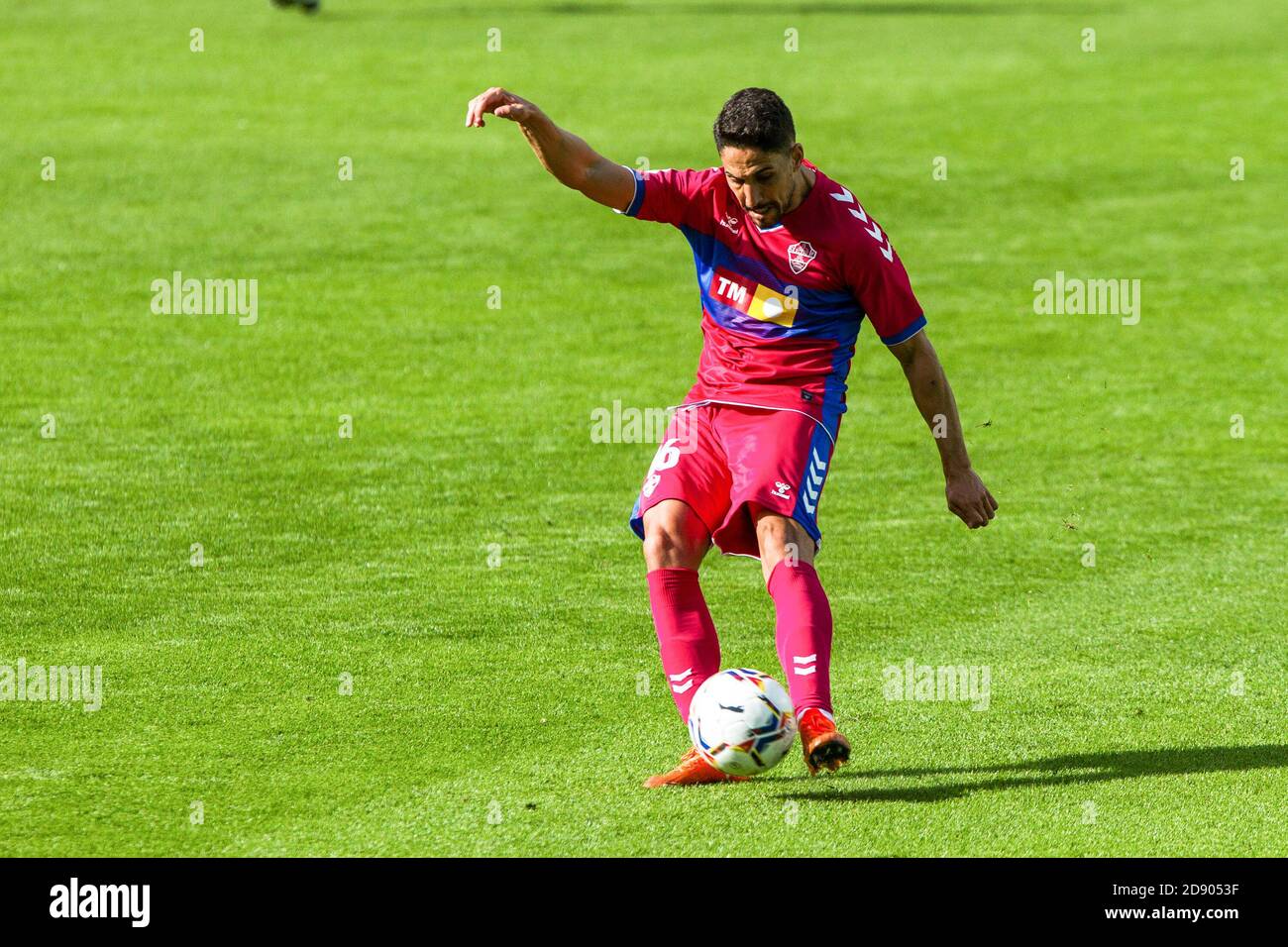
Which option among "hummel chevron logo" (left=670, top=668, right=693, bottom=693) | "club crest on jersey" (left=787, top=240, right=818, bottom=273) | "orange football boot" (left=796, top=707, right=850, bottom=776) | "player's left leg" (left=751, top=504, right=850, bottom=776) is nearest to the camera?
"orange football boot" (left=796, top=707, right=850, bottom=776)

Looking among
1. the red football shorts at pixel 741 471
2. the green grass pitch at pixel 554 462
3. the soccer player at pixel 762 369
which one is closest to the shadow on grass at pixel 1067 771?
the green grass pitch at pixel 554 462

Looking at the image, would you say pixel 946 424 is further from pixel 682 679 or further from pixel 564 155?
pixel 564 155

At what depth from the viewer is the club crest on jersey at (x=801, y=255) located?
Answer: 22.4ft

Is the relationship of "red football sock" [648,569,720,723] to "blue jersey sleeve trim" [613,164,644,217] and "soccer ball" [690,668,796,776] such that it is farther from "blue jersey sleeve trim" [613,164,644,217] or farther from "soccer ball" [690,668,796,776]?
"blue jersey sleeve trim" [613,164,644,217]

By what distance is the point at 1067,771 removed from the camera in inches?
269

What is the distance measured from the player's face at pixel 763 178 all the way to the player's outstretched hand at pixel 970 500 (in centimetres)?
128

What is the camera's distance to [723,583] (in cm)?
985

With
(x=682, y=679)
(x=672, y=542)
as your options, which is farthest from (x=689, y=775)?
(x=672, y=542)

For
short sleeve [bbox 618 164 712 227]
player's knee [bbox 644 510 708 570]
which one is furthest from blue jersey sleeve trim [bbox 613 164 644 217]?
player's knee [bbox 644 510 708 570]

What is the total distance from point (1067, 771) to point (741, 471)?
174 cm

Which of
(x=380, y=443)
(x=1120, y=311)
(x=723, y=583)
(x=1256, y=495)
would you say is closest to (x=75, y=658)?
(x=723, y=583)

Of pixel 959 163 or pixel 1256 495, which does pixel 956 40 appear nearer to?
pixel 959 163

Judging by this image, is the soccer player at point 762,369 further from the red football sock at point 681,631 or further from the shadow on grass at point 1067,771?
the shadow on grass at point 1067,771

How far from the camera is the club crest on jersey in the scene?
6816 millimetres
